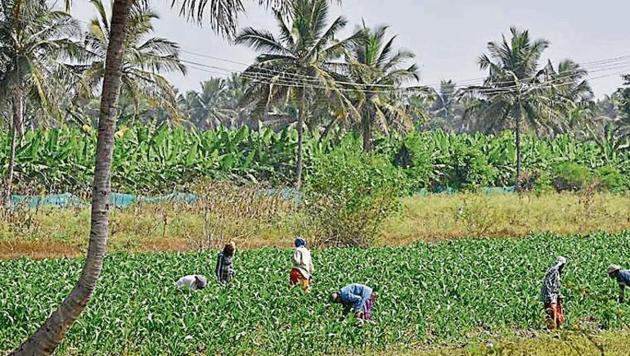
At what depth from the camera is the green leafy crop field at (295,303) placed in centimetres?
1011

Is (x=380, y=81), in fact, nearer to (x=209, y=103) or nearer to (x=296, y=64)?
(x=296, y=64)

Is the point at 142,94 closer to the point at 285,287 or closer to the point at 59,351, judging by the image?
the point at 285,287

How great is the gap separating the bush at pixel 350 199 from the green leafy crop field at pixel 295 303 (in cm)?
512

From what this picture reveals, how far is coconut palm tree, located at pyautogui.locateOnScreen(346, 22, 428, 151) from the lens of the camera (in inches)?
1479

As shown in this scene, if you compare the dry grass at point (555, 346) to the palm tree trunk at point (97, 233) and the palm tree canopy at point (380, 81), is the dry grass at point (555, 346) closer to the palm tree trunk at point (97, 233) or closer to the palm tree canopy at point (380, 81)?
the palm tree trunk at point (97, 233)

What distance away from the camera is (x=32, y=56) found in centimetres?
2502

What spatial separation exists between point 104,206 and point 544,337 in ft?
22.4

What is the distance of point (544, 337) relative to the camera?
11570 millimetres

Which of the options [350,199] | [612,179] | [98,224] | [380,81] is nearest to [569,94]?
[612,179]

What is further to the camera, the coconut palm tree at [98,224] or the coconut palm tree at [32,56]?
the coconut palm tree at [32,56]

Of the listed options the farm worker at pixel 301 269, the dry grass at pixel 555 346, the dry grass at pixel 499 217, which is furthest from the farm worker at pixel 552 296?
the dry grass at pixel 499 217

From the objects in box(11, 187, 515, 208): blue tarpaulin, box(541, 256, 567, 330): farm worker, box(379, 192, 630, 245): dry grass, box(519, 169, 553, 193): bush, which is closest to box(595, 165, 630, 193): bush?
box(519, 169, 553, 193): bush

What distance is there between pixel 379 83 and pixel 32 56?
17.9 m

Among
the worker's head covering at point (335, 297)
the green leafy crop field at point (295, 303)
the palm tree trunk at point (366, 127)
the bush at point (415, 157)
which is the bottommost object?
the green leafy crop field at point (295, 303)
